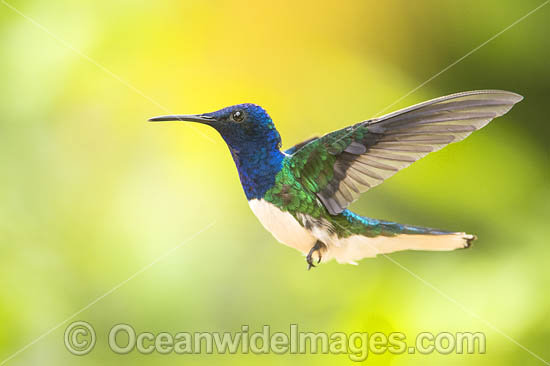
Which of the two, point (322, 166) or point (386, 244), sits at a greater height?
point (322, 166)

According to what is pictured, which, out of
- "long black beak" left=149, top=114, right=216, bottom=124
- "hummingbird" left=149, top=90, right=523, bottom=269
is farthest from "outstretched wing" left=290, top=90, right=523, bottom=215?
"long black beak" left=149, top=114, right=216, bottom=124

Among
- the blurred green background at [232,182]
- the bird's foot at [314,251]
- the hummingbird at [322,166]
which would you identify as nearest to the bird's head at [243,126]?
the hummingbird at [322,166]

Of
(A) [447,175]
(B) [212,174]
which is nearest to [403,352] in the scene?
(A) [447,175]

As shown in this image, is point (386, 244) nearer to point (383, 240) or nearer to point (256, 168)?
point (383, 240)

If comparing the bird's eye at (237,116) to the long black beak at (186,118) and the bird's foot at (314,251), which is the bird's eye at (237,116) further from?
the bird's foot at (314,251)

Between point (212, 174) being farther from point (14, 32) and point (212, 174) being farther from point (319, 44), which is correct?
point (14, 32)

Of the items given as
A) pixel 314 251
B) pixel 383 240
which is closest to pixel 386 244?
pixel 383 240

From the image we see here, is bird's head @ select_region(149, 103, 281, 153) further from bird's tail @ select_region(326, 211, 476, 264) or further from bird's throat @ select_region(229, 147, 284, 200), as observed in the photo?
bird's tail @ select_region(326, 211, 476, 264)
